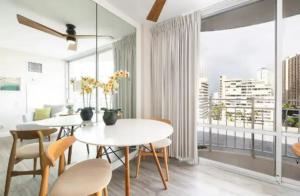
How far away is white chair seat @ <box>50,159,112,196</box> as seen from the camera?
39.9 inches

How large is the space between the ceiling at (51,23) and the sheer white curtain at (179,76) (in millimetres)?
880

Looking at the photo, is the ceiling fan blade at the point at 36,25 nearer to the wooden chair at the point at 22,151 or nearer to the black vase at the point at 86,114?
the black vase at the point at 86,114

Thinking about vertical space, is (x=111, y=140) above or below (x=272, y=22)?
below

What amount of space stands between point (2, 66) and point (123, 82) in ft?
5.00

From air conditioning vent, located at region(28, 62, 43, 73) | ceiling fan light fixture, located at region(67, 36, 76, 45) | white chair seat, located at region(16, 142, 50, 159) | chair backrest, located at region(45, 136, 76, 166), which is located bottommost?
white chair seat, located at region(16, 142, 50, 159)

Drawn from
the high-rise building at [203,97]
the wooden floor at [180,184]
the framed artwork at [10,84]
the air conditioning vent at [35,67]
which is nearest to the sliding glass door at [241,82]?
the high-rise building at [203,97]

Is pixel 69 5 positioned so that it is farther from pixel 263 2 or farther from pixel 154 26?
pixel 263 2

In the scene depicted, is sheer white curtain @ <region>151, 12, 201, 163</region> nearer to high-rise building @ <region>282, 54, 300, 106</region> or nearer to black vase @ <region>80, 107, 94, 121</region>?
high-rise building @ <region>282, 54, 300, 106</region>

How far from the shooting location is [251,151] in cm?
285

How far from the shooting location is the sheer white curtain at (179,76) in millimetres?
2426

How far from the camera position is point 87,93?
193 cm

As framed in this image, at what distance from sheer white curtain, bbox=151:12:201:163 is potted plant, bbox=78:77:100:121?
122 cm

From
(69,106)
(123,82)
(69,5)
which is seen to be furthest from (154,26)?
(69,106)

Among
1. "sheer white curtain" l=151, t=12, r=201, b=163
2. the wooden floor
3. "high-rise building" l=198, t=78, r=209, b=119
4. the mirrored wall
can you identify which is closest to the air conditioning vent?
the mirrored wall
